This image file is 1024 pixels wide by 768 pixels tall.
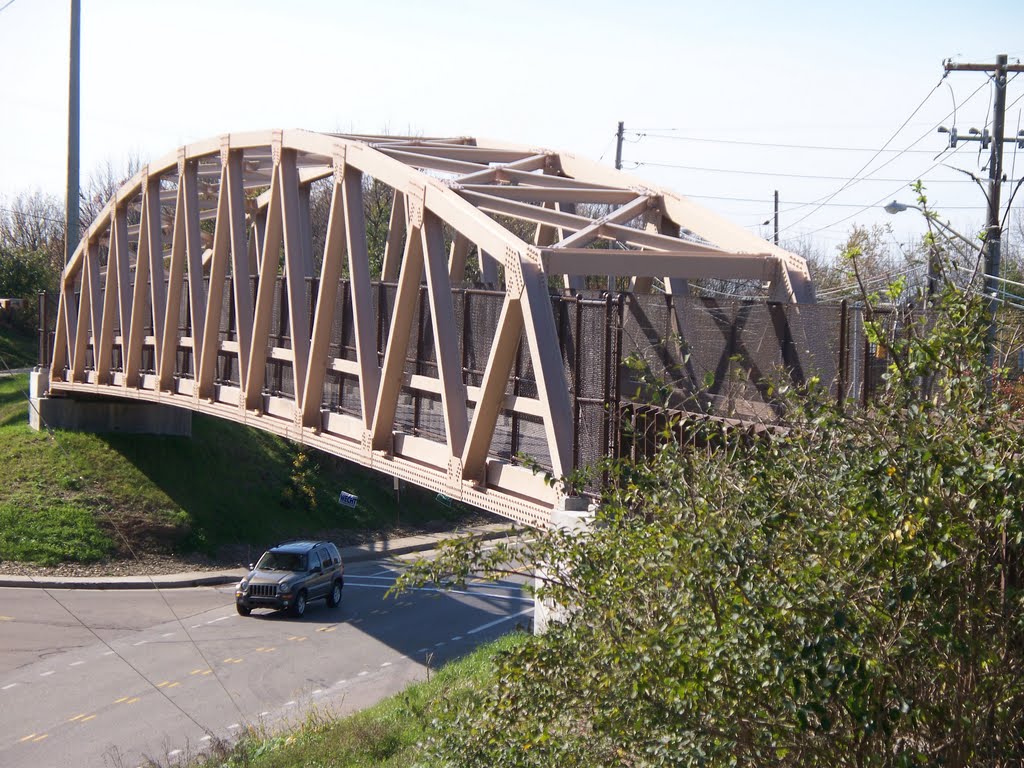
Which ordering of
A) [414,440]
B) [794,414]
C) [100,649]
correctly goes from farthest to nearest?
[100,649]
[414,440]
[794,414]

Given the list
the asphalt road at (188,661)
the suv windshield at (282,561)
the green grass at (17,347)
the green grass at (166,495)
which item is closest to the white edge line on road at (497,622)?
the asphalt road at (188,661)

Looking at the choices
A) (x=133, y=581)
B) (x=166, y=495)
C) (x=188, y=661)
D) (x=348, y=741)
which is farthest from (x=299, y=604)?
(x=348, y=741)

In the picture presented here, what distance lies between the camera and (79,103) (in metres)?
32.4

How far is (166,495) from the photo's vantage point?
104 feet

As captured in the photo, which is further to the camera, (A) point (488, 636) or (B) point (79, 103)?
(B) point (79, 103)

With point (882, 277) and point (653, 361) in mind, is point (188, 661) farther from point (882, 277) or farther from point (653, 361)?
point (882, 277)

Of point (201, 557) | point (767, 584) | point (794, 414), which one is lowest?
point (201, 557)

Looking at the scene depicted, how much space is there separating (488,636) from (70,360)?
16.4 m

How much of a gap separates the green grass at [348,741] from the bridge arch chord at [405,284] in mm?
2885

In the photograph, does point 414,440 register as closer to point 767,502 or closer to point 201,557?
point 767,502

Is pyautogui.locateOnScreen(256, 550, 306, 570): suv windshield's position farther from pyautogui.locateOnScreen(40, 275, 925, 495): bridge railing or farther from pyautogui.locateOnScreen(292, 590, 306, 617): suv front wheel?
pyautogui.locateOnScreen(40, 275, 925, 495): bridge railing

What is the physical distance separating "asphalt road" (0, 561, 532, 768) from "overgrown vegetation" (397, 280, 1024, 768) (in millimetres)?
11268

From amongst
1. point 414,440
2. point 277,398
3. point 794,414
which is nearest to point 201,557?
point 277,398

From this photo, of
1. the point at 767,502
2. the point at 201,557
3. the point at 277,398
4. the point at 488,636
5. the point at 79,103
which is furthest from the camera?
the point at 79,103
